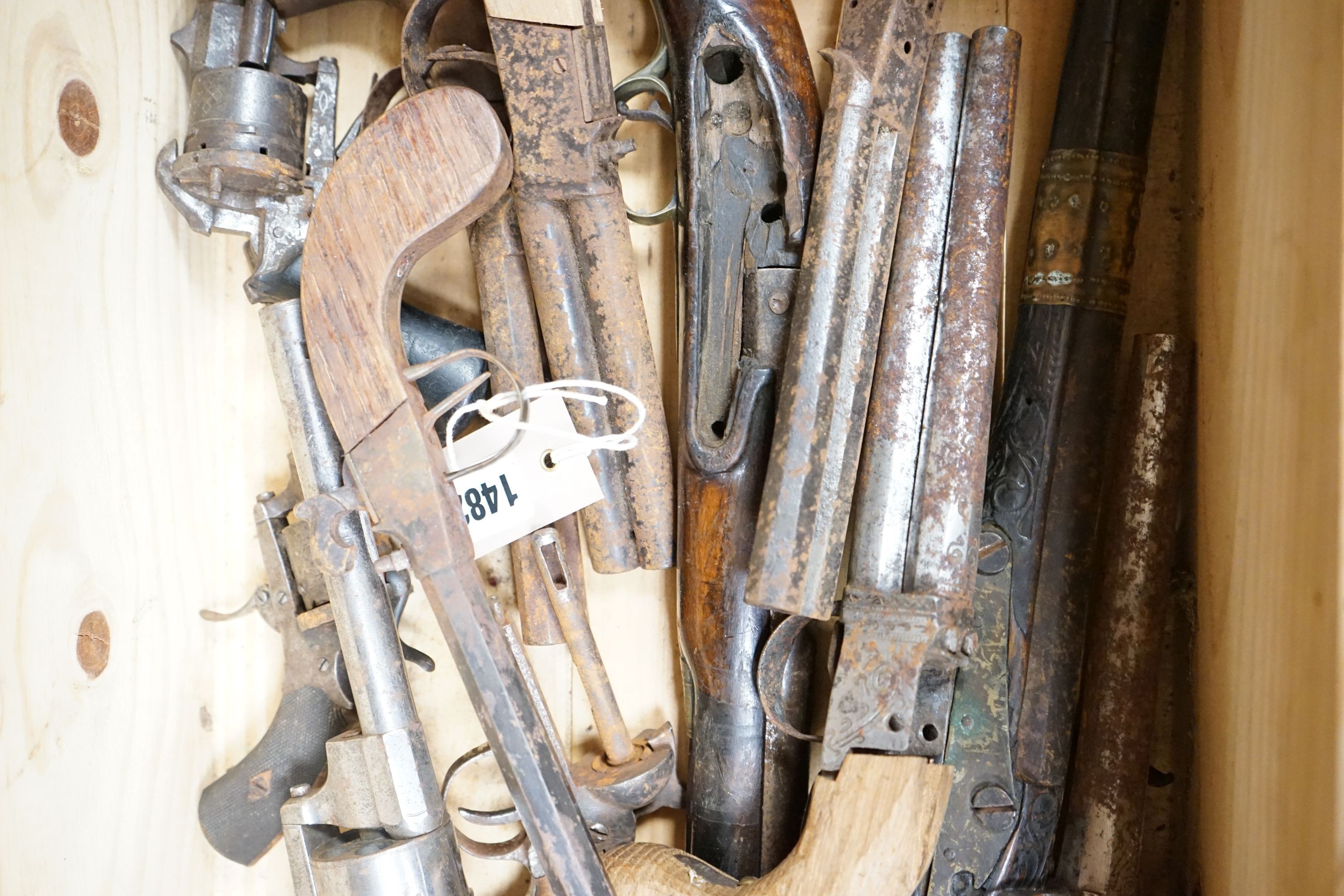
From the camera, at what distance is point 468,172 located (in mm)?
768

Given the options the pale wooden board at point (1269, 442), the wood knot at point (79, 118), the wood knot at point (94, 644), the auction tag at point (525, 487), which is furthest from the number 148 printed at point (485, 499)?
the pale wooden board at point (1269, 442)

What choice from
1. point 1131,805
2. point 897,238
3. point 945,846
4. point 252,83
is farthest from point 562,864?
point 252,83

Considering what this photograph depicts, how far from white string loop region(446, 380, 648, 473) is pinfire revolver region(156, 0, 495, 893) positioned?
0.05m

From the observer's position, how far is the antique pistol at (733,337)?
857 mm

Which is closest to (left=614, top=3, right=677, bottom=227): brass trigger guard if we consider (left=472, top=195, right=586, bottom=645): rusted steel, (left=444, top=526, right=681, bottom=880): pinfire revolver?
(left=472, top=195, right=586, bottom=645): rusted steel

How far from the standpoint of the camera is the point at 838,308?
81 centimetres

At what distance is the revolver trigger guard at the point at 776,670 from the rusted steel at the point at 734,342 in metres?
0.02

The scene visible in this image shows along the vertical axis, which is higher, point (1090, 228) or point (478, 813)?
point (1090, 228)

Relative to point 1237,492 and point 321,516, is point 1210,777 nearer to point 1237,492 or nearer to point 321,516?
point 1237,492

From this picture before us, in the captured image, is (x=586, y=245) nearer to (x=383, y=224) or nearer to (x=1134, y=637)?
(x=383, y=224)

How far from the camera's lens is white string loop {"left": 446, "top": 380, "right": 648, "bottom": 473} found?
85cm

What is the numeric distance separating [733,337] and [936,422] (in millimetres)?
195

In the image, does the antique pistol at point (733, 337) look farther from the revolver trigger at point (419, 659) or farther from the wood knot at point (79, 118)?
the wood knot at point (79, 118)

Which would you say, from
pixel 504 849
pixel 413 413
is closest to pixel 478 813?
pixel 504 849
